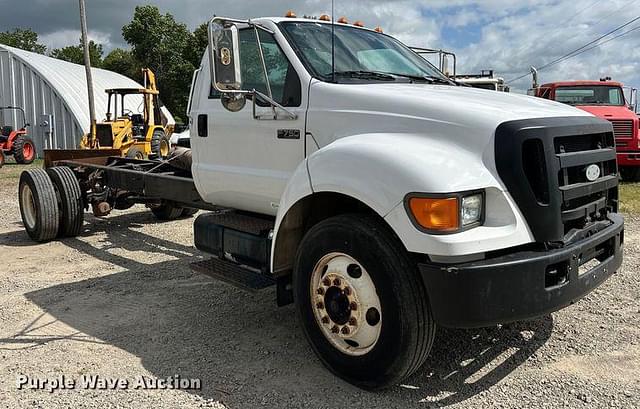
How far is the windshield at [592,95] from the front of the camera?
14242 mm

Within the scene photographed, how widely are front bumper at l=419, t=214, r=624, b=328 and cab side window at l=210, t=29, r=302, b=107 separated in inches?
65.8

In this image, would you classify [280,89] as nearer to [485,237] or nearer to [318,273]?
[318,273]

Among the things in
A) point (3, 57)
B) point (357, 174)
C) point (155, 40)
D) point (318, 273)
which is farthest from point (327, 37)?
point (155, 40)

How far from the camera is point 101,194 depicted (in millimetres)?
8047

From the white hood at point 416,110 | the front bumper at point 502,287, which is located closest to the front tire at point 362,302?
the front bumper at point 502,287

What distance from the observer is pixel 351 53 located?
14.0 ft

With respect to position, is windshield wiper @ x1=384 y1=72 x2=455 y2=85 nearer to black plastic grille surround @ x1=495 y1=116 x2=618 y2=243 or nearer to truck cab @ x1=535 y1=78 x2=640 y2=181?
black plastic grille surround @ x1=495 y1=116 x2=618 y2=243

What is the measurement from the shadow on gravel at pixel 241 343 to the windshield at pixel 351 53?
1928mm

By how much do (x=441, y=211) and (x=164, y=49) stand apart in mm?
44552

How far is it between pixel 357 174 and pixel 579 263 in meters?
1.30

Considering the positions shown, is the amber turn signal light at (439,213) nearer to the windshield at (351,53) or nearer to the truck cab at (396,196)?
the truck cab at (396,196)

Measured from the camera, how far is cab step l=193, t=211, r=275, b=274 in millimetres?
4145

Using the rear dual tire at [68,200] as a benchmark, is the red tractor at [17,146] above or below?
above

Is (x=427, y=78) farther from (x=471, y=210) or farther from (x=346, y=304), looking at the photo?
(x=346, y=304)
